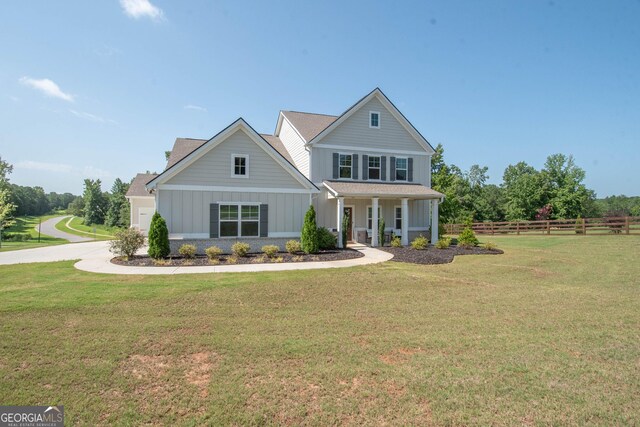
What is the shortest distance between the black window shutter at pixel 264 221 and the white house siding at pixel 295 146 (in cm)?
461

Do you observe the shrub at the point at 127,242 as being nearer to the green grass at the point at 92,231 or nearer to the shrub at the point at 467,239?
the shrub at the point at 467,239

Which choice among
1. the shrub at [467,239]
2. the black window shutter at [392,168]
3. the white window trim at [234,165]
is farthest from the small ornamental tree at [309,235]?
the shrub at [467,239]

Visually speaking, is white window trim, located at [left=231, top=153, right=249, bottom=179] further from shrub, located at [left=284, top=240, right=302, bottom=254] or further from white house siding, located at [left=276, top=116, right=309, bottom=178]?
white house siding, located at [left=276, top=116, right=309, bottom=178]

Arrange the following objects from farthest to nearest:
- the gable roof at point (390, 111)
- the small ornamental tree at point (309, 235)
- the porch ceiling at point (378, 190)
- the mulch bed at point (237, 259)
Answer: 1. the gable roof at point (390, 111)
2. the porch ceiling at point (378, 190)
3. the small ornamental tree at point (309, 235)
4. the mulch bed at point (237, 259)

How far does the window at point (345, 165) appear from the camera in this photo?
2067 centimetres

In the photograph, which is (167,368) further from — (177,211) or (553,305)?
(177,211)

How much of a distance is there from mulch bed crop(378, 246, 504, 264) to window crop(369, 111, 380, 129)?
8168 millimetres

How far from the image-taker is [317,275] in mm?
10797

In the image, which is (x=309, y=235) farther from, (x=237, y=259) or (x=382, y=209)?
(x=382, y=209)

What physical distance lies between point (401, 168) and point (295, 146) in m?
7.40

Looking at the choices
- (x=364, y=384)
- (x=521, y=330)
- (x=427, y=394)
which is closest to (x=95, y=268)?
(x=364, y=384)

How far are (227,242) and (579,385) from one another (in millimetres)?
14079

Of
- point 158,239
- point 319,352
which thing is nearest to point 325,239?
point 158,239

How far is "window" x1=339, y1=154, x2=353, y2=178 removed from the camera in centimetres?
2067
